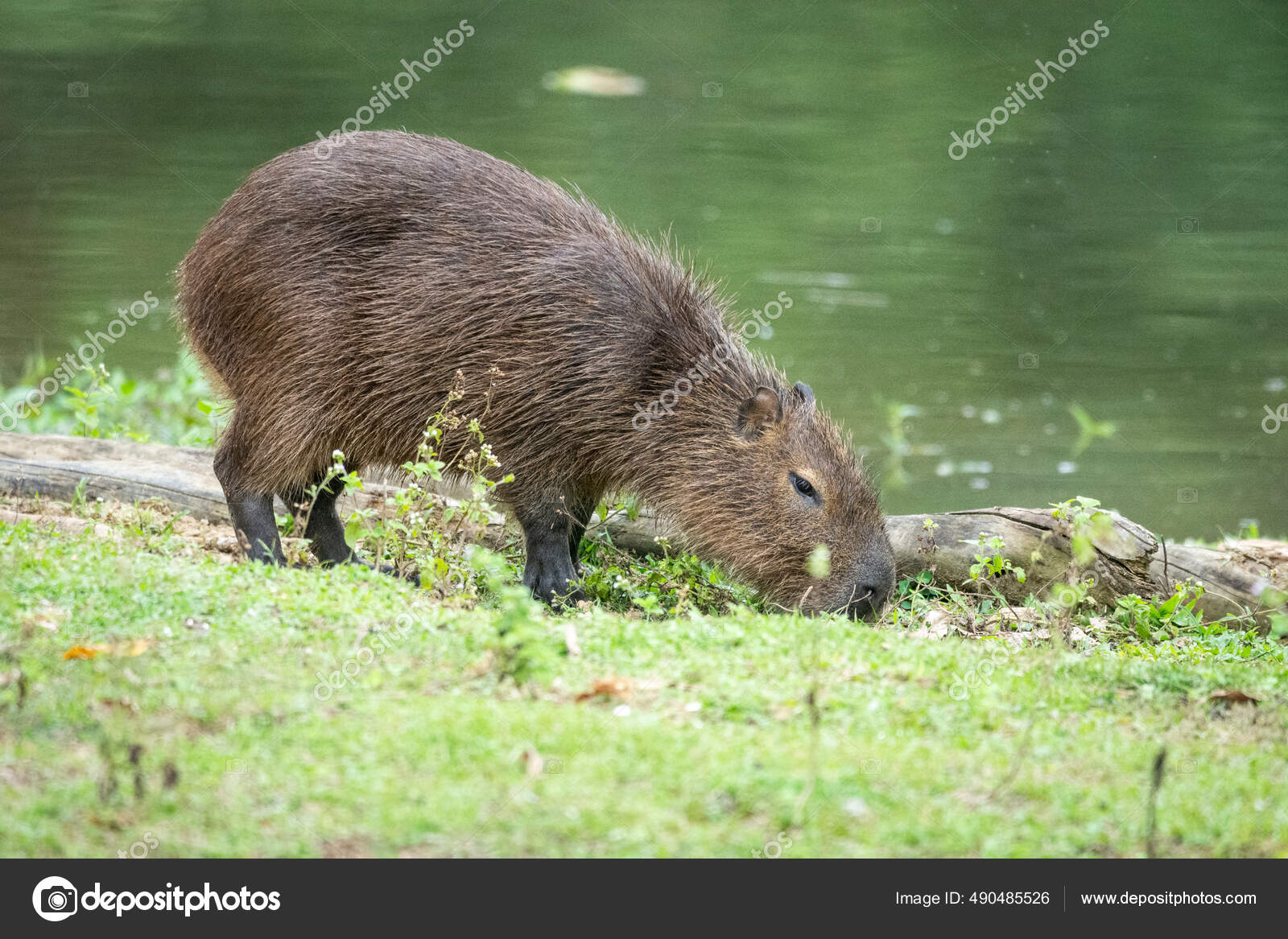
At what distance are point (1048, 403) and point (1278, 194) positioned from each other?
6.23 m

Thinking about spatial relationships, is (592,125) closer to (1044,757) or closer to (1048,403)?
(1048,403)

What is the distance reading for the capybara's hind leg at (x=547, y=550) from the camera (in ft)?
20.4

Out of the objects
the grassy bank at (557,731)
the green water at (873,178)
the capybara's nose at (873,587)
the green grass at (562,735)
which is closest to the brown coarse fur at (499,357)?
the capybara's nose at (873,587)

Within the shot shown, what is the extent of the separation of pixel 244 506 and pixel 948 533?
3201 millimetres

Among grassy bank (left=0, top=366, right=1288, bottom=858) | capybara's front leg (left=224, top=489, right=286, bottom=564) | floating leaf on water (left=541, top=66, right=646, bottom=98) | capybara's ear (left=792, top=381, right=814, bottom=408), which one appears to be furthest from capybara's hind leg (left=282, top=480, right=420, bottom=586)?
floating leaf on water (left=541, top=66, right=646, bottom=98)

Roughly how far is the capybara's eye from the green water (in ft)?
13.0

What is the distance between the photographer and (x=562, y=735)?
139 inches

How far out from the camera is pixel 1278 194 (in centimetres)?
1588

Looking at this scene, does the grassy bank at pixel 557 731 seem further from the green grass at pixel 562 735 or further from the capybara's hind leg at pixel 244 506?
the capybara's hind leg at pixel 244 506

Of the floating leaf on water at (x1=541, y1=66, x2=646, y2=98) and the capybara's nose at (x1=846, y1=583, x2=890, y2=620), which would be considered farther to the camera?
the floating leaf on water at (x1=541, y1=66, x2=646, y2=98)
